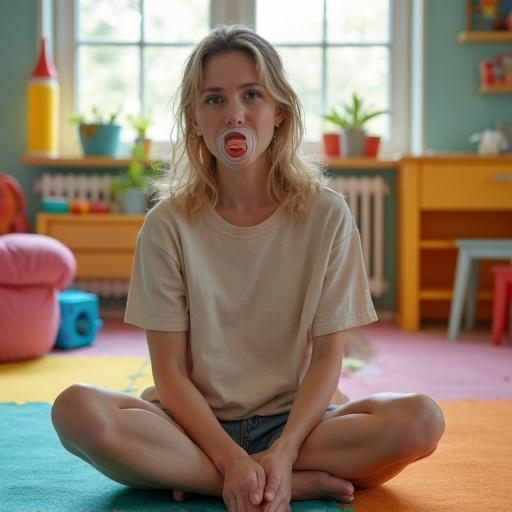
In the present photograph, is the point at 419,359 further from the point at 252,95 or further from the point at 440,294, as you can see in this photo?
the point at 252,95

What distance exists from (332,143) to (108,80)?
43.5 inches

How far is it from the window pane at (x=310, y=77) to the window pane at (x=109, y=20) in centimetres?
72

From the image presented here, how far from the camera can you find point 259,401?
4.75 ft

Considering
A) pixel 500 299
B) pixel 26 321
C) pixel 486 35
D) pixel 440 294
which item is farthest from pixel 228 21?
pixel 26 321

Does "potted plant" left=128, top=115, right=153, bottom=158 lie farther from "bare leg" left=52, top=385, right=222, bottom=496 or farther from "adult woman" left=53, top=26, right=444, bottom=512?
"bare leg" left=52, top=385, right=222, bottom=496

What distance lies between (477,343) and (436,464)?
1646mm

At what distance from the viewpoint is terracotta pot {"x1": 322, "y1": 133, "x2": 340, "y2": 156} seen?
151 inches

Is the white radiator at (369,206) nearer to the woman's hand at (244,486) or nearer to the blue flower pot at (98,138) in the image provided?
the blue flower pot at (98,138)

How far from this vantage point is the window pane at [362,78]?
4.04 metres

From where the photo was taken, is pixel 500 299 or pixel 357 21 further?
pixel 357 21

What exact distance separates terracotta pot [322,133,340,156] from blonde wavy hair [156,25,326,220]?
222 centimetres

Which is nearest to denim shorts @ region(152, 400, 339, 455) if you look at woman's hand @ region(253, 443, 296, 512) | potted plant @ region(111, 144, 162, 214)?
woman's hand @ region(253, 443, 296, 512)

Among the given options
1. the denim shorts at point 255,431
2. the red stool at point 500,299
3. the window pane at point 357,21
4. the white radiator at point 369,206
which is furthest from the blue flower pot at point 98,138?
the denim shorts at point 255,431

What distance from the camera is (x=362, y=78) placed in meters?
4.06
